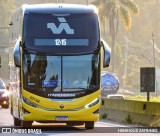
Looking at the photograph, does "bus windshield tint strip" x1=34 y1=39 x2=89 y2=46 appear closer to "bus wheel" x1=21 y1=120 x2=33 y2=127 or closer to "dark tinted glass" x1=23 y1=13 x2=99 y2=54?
"dark tinted glass" x1=23 y1=13 x2=99 y2=54

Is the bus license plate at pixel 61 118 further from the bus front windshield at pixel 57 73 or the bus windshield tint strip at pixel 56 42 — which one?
the bus windshield tint strip at pixel 56 42

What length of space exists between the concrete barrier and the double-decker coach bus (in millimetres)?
3015

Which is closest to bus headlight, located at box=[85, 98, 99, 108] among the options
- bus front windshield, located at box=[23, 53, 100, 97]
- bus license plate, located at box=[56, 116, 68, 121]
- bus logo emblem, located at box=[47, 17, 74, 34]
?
bus front windshield, located at box=[23, 53, 100, 97]

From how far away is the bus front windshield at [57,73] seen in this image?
76.1ft

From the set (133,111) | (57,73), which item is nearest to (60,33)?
(57,73)

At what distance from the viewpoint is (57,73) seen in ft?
76.2

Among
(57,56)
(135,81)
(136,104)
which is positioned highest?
(57,56)

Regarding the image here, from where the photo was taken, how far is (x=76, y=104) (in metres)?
23.0

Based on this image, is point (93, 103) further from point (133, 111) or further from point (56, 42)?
point (133, 111)

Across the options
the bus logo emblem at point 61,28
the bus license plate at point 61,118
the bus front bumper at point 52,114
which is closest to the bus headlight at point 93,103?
the bus front bumper at point 52,114

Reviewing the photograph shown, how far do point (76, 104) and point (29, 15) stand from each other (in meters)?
2.98

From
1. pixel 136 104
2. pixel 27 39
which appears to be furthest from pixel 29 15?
pixel 136 104

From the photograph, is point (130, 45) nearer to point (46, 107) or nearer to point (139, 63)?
point (139, 63)

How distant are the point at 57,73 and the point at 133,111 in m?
5.50
